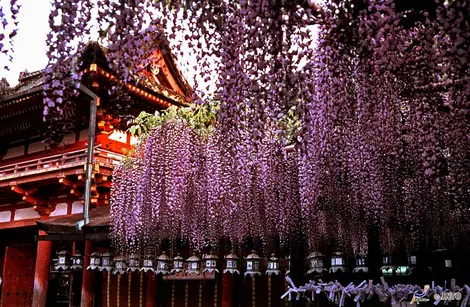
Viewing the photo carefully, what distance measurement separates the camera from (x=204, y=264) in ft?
29.5

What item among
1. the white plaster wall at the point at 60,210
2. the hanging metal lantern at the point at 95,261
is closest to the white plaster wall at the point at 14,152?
the white plaster wall at the point at 60,210

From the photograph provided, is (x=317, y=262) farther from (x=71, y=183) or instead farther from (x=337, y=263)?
(x=71, y=183)

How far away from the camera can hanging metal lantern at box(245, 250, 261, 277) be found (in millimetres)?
8410

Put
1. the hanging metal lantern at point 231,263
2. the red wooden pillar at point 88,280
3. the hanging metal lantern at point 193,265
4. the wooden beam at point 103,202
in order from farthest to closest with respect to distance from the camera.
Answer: the wooden beam at point 103,202, the red wooden pillar at point 88,280, the hanging metal lantern at point 193,265, the hanging metal lantern at point 231,263

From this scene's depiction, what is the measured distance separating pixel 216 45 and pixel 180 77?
36.6ft

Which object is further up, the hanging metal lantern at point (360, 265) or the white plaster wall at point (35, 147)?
the white plaster wall at point (35, 147)

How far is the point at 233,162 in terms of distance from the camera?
737 cm

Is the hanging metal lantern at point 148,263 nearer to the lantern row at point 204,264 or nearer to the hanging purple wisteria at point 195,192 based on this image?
the lantern row at point 204,264

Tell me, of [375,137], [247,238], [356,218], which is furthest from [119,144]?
[375,137]

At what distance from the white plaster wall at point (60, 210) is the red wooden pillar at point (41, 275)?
83cm

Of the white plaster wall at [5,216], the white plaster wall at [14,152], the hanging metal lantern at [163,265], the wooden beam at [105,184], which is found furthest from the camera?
the white plaster wall at [14,152]

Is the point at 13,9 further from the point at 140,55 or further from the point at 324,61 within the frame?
the point at 324,61

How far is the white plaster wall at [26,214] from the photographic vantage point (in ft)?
40.2

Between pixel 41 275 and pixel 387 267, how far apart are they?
7.57 metres
